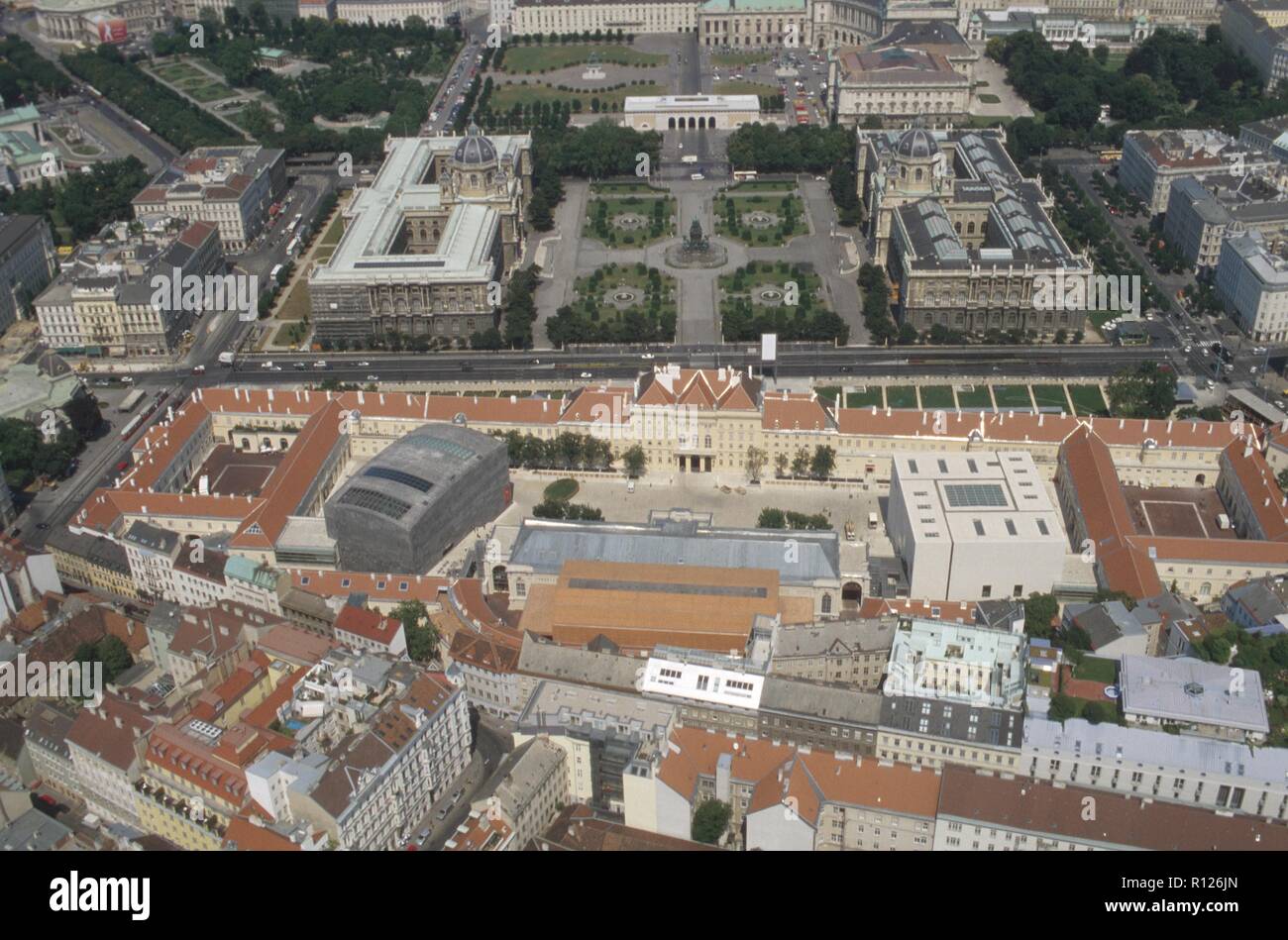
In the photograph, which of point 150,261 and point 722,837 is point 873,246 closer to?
point 150,261

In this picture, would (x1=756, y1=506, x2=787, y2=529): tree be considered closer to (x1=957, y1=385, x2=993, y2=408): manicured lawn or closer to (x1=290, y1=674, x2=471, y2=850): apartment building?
(x1=957, y1=385, x2=993, y2=408): manicured lawn

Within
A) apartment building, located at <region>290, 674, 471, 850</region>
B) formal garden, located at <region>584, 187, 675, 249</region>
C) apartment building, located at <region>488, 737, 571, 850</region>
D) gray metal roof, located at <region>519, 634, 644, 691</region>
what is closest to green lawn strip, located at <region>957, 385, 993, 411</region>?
formal garden, located at <region>584, 187, 675, 249</region>

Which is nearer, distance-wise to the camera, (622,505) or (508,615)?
(508,615)

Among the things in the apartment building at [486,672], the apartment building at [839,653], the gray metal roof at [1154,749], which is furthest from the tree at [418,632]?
the gray metal roof at [1154,749]

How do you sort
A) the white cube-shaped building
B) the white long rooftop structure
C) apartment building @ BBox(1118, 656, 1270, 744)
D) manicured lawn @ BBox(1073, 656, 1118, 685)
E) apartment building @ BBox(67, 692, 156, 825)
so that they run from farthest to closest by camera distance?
the white long rooftop structure < the white cube-shaped building < manicured lawn @ BBox(1073, 656, 1118, 685) < apartment building @ BBox(1118, 656, 1270, 744) < apartment building @ BBox(67, 692, 156, 825)

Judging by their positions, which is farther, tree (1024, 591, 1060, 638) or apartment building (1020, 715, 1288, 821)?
tree (1024, 591, 1060, 638)

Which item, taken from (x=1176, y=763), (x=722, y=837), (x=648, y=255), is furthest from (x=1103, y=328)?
(x=722, y=837)
